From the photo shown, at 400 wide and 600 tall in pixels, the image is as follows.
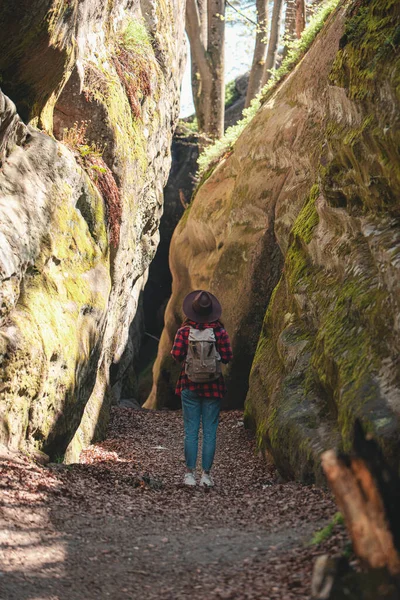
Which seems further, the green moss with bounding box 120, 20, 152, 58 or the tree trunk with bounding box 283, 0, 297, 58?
the tree trunk with bounding box 283, 0, 297, 58

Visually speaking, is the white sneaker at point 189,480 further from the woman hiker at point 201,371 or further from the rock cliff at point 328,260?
the rock cliff at point 328,260

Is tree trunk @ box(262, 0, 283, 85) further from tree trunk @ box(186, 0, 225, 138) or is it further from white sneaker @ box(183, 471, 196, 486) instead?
white sneaker @ box(183, 471, 196, 486)

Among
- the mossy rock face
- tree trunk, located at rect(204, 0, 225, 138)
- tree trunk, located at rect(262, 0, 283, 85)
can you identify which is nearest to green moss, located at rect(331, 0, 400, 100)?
the mossy rock face

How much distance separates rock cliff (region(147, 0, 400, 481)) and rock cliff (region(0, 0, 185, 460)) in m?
2.72

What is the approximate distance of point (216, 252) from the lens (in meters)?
15.7

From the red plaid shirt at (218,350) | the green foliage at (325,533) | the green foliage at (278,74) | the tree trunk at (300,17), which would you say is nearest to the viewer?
the green foliage at (325,533)

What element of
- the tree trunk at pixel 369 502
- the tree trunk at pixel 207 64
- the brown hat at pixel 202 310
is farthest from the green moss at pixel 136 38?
the tree trunk at pixel 369 502

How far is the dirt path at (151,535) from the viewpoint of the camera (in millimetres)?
3975

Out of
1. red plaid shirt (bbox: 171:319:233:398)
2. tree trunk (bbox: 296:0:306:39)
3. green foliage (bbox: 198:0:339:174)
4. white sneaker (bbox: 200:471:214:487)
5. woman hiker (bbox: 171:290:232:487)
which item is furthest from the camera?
tree trunk (bbox: 296:0:306:39)

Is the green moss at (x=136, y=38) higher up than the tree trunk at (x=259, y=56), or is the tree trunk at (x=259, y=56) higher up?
the tree trunk at (x=259, y=56)

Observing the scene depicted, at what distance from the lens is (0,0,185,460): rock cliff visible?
286 inches

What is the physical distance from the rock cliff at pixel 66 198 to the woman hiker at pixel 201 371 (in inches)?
65.4

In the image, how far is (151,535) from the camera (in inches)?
204

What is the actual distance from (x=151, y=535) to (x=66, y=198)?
539 centimetres
